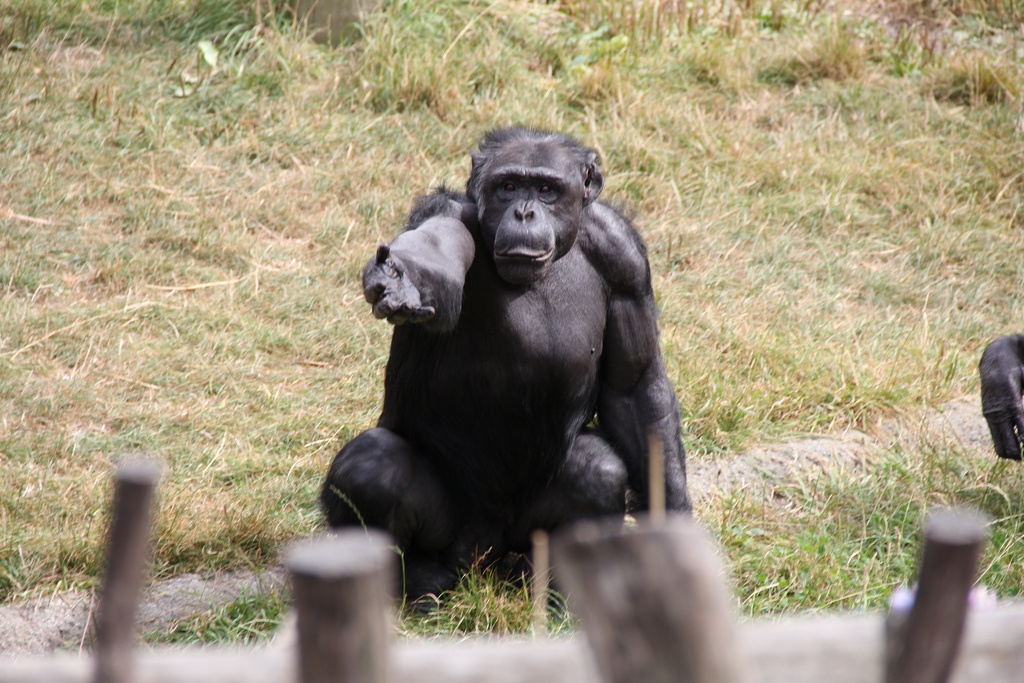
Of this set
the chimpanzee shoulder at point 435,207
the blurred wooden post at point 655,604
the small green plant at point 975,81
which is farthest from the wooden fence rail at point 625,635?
the small green plant at point 975,81

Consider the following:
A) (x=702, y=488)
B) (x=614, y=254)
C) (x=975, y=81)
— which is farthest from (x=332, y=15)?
(x=702, y=488)

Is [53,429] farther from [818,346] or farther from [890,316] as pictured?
[890,316]

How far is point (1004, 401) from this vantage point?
15.5 ft

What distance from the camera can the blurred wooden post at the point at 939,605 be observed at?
160 cm

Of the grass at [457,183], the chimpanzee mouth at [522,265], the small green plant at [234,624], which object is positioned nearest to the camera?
the chimpanzee mouth at [522,265]

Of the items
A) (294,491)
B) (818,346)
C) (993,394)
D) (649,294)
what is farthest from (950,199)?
(294,491)

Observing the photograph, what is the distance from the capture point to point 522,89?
8555 mm

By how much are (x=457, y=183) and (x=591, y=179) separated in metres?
3.49

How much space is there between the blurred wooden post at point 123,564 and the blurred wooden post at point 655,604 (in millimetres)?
565

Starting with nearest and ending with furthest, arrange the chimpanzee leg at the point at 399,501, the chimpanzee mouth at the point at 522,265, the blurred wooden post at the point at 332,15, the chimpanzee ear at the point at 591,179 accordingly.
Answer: the chimpanzee mouth at the point at 522,265 < the chimpanzee leg at the point at 399,501 < the chimpanzee ear at the point at 591,179 < the blurred wooden post at the point at 332,15

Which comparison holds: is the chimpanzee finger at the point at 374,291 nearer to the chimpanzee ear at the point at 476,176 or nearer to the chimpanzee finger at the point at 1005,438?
the chimpanzee ear at the point at 476,176

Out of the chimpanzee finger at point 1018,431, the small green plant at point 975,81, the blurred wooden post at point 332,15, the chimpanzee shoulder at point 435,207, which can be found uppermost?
the chimpanzee shoulder at point 435,207

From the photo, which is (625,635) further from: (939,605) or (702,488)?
(702,488)

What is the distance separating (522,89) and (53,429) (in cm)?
447
